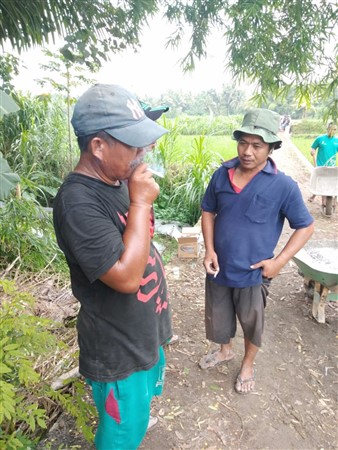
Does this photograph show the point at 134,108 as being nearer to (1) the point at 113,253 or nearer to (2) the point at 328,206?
(1) the point at 113,253

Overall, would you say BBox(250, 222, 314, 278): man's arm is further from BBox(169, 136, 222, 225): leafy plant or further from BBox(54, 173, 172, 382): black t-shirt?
BBox(169, 136, 222, 225): leafy plant

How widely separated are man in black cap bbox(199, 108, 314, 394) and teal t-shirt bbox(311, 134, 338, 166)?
5.04 meters

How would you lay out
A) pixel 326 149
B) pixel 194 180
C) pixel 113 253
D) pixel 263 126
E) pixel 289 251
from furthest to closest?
pixel 326 149
pixel 194 180
pixel 289 251
pixel 263 126
pixel 113 253

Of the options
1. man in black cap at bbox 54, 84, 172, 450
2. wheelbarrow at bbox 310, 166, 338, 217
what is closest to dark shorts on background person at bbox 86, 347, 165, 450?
man in black cap at bbox 54, 84, 172, 450

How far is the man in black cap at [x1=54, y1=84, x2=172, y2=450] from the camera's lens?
1024 millimetres

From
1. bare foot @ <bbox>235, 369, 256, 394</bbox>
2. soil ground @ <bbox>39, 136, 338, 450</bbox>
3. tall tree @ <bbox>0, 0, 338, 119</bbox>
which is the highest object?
tall tree @ <bbox>0, 0, 338, 119</bbox>

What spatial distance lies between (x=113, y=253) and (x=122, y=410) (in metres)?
0.69

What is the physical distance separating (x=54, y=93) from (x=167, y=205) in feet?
9.08

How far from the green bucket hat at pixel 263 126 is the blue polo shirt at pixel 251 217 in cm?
15

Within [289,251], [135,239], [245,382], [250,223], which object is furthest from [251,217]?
[245,382]

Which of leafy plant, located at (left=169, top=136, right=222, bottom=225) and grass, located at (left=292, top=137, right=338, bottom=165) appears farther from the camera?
grass, located at (left=292, top=137, right=338, bottom=165)

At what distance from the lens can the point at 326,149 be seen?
6.30 metres

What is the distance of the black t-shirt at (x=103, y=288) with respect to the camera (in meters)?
1.01

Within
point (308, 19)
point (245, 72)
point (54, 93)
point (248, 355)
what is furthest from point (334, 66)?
point (54, 93)
